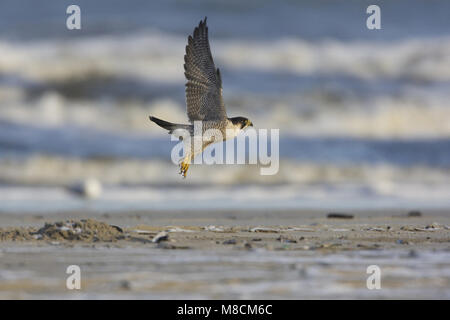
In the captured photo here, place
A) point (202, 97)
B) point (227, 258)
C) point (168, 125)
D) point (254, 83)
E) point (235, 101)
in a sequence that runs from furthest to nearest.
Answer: point (254, 83)
point (235, 101)
point (202, 97)
point (168, 125)
point (227, 258)

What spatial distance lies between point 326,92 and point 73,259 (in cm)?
1037

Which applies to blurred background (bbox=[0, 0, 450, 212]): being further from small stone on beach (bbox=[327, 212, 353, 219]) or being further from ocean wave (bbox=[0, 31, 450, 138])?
small stone on beach (bbox=[327, 212, 353, 219])

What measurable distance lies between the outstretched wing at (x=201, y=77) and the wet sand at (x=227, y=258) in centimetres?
125

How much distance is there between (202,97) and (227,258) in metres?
2.62

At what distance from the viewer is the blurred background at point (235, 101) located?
494 inches

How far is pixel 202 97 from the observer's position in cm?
909

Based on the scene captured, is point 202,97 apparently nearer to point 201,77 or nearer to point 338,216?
point 201,77

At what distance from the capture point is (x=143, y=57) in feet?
57.7

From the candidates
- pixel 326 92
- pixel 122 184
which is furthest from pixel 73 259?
pixel 326 92

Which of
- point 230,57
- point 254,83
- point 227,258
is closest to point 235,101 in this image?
point 254,83

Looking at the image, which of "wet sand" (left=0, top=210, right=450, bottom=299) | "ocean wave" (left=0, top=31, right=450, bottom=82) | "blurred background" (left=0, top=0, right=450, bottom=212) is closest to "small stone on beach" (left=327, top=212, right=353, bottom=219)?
"wet sand" (left=0, top=210, right=450, bottom=299)

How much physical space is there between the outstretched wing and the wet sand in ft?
4.11
